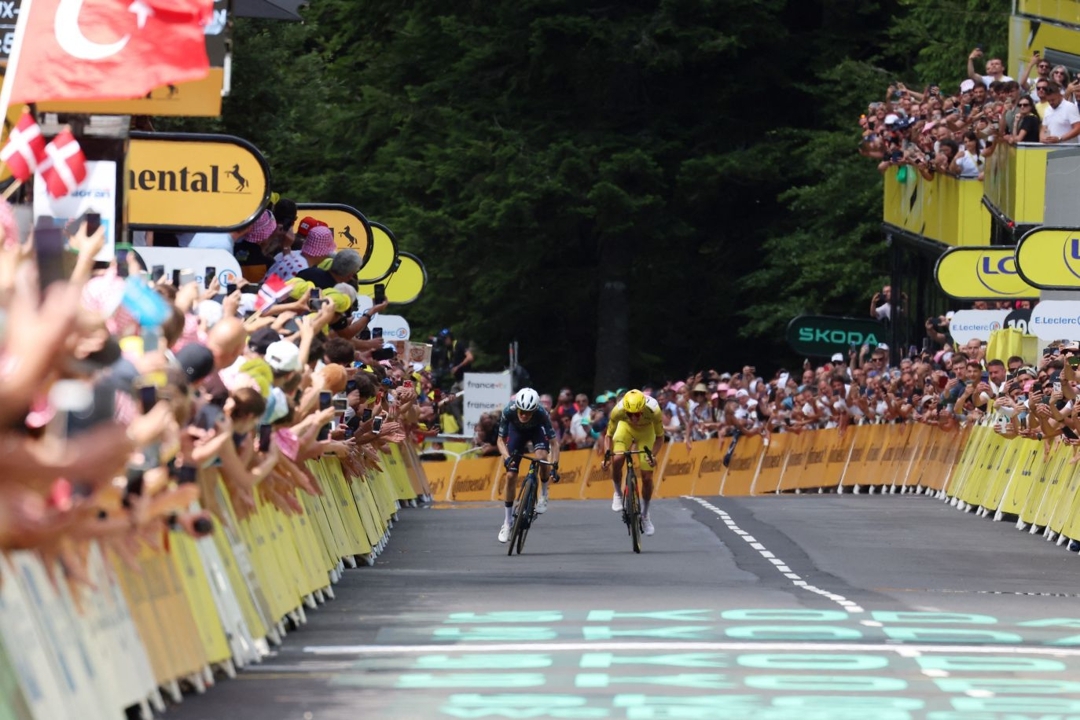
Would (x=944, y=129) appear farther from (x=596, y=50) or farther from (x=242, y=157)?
(x=242, y=157)

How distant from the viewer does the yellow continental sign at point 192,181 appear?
18625 millimetres

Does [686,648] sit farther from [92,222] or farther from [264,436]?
[92,222]

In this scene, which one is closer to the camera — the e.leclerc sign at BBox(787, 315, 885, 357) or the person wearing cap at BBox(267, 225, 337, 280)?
the person wearing cap at BBox(267, 225, 337, 280)

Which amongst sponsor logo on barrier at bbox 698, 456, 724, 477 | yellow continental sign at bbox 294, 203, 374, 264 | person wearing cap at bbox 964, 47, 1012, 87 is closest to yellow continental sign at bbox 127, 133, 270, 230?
yellow continental sign at bbox 294, 203, 374, 264

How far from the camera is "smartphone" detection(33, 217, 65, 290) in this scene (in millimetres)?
7844

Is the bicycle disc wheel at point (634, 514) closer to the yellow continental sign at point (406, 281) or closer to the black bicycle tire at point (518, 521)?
the black bicycle tire at point (518, 521)

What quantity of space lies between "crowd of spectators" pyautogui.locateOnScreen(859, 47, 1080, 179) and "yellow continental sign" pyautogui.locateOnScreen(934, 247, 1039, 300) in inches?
73.6

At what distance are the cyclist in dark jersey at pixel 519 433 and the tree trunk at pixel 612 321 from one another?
27985mm

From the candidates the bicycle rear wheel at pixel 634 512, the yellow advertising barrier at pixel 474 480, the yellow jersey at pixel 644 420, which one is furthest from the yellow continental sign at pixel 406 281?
the bicycle rear wheel at pixel 634 512

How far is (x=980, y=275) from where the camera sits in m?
36.5

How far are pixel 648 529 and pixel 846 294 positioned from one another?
28.9 metres

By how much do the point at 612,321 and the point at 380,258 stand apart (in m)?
22.5

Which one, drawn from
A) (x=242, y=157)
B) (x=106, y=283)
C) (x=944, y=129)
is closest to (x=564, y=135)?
(x=944, y=129)

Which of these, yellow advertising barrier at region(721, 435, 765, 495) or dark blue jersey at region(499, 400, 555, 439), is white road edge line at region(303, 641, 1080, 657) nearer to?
dark blue jersey at region(499, 400, 555, 439)
